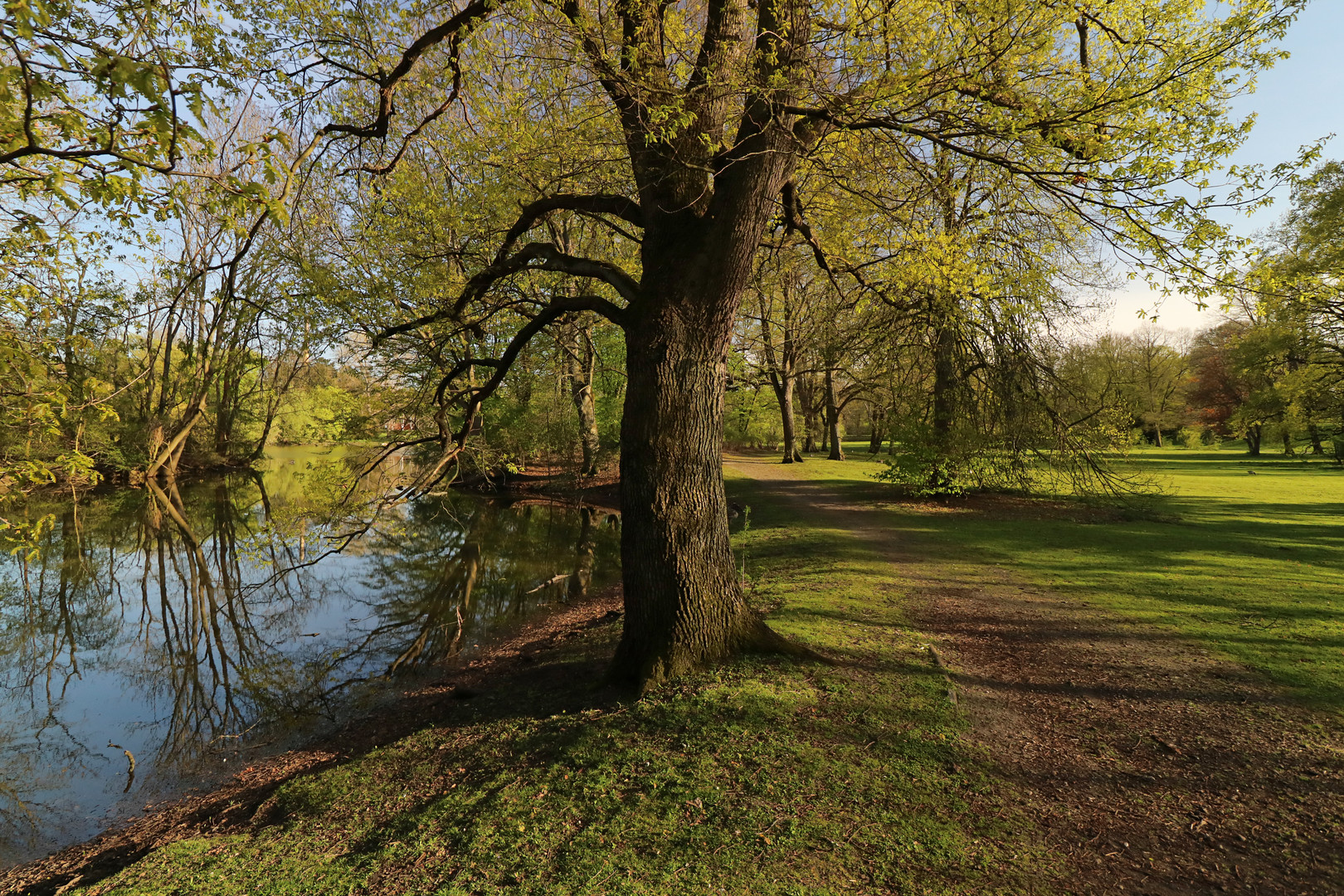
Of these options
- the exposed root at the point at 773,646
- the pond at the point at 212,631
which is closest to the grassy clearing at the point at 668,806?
the exposed root at the point at 773,646

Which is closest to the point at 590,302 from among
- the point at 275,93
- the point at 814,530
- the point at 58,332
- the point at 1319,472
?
the point at 275,93

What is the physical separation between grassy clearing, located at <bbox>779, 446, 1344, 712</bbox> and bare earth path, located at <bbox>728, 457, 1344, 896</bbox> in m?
0.58

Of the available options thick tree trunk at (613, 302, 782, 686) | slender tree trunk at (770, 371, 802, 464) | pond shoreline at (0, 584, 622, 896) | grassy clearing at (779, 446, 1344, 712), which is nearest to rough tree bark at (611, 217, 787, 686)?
thick tree trunk at (613, 302, 782, 686)

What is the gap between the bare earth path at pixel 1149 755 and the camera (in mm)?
3039

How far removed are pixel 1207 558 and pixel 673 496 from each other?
9.36 m

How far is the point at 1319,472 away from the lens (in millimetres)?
22359

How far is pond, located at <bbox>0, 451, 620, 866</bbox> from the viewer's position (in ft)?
20.1

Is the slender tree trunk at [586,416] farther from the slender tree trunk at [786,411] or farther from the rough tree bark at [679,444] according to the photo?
the rough tree bark at [679,444]

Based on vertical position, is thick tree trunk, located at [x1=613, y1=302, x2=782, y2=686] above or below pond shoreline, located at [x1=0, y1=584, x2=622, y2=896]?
above

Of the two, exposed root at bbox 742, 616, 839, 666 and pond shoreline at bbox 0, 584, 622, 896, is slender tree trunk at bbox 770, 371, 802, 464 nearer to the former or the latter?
pond shoreline at bbox 0, 584, 622, 896

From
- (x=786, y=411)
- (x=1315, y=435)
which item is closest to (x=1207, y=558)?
(x=786, y=411)

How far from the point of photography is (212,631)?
10.2 meters

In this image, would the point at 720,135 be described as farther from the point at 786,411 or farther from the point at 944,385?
the point at 786,411

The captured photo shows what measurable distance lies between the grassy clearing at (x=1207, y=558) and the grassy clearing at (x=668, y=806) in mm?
3362
